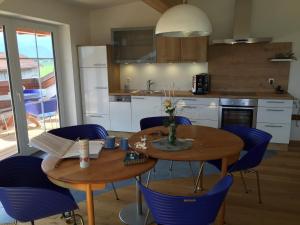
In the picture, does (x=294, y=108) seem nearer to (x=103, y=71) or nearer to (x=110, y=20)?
(x=103, y=71)

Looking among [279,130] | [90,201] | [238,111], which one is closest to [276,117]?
[279,130]

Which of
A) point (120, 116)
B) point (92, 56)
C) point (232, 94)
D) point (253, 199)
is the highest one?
point (92, 56)

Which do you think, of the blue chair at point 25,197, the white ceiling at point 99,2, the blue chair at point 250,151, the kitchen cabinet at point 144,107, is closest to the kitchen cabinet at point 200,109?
the kitchen cabinet at point 144,107

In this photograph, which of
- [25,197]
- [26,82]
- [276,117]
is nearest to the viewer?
[25,197]

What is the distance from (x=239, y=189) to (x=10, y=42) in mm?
3551

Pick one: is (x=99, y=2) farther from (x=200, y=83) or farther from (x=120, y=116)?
(x=200, y=83)

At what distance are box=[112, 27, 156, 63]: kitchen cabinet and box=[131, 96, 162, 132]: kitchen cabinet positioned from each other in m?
0.71

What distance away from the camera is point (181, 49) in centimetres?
453

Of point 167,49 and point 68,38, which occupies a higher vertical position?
point 68,38

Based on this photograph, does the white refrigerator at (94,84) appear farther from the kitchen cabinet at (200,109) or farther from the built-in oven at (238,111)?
the built-in oven at (238,111)

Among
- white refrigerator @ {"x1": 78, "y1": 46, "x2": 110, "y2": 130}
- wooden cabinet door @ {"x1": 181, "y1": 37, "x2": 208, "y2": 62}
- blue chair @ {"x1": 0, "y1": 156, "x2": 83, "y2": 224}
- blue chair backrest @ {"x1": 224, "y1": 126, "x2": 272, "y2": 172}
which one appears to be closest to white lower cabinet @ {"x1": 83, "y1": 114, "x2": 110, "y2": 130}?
white refrigerator @ {"x1": 78, "y1": 46, "x2": 110, "y2": 130}

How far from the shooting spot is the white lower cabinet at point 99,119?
499 centimetres

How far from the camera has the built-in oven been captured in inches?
164

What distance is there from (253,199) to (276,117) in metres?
1.81
